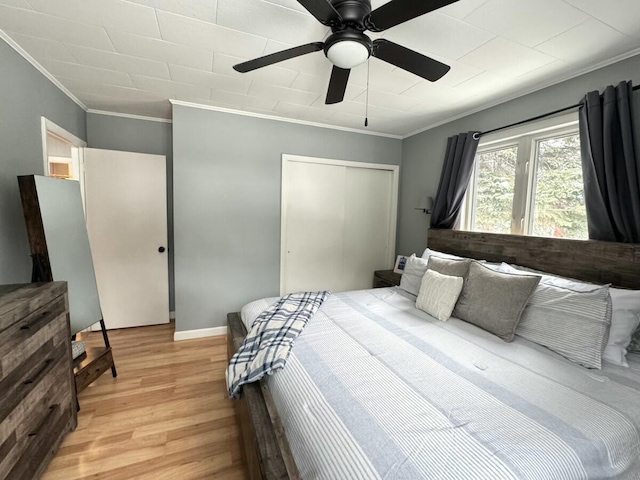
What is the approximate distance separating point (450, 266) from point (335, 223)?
5.50ft

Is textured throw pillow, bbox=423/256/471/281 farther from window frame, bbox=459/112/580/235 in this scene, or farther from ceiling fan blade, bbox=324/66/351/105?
ceiling fan blade, bbox=324/66/351/105

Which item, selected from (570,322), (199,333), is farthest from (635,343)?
(199,333)

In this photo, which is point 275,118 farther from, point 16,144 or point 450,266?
point 450,266

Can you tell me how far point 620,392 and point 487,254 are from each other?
4.94 ft

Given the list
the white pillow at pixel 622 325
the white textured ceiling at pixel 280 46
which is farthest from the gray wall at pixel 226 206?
the white pillow at pixel 622 325

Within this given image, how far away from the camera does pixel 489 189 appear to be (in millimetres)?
2770

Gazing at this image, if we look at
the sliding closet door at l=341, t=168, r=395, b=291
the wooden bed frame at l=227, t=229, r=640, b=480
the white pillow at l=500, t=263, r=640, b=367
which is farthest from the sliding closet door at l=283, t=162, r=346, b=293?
the white pillow at l=500, t=263, r=640, b=367

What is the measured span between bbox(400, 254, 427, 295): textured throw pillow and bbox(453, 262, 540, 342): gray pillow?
0.51 m

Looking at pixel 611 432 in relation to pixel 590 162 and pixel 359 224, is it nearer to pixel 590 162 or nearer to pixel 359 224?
pixel 590 162

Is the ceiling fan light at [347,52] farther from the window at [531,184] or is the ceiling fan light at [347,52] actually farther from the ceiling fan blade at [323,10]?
the window at [531,184]

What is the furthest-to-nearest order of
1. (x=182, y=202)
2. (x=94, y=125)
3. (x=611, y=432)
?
1. (x=94, y=125)
2. (x=182, y=202)
3. (x=611, y=432)

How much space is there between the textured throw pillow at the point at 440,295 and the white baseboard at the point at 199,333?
218cm

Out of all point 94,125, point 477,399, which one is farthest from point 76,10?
point 477,399

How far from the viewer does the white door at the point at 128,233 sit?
10.00ft
